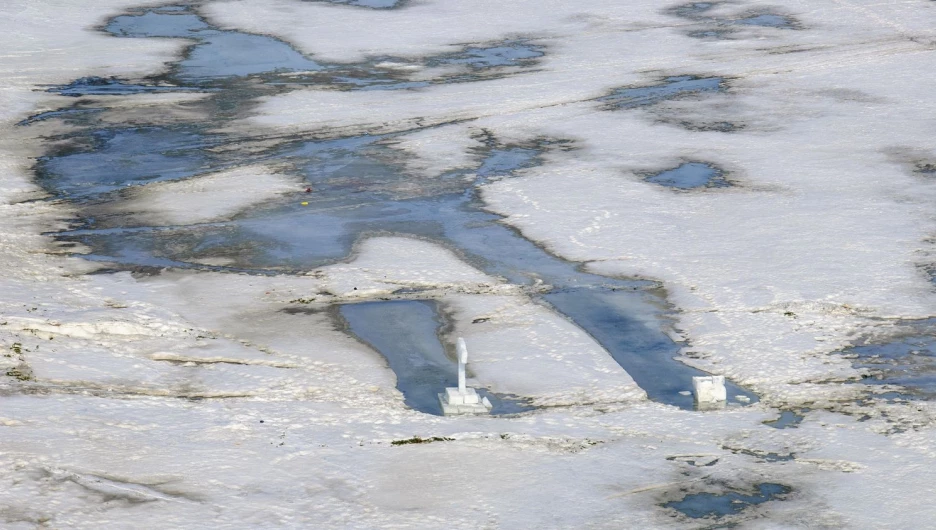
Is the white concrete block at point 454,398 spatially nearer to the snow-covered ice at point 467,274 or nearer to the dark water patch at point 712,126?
the snow-covered ice at point 467,274

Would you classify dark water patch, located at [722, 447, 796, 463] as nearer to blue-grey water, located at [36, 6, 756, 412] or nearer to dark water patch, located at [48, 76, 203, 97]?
blue-grey water, located at [36, 6, 756, 412]

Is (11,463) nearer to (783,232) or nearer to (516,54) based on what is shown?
(783,232)

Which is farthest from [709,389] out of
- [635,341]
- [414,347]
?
[414,347]

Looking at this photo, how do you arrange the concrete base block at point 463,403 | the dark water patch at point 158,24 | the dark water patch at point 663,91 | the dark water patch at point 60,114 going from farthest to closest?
the dark water patch at point 158,24, the dark water patch at point 663,91, the dark water patch at point 60,114, the concrete base block at point 463,403

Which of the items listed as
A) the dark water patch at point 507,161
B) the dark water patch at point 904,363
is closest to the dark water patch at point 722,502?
the dark water patch at point 904,363

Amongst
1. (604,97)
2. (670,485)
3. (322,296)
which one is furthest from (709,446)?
(604,97)
